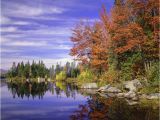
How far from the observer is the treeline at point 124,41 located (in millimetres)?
22812

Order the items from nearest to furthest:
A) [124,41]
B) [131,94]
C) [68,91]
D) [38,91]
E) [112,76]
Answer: [131,94] → [124,41] → [112,76] → [38,91] → [68,91]

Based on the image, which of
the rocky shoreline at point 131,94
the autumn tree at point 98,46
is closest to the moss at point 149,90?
the rocky shoreline at point 131,94

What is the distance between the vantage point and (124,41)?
2655cm

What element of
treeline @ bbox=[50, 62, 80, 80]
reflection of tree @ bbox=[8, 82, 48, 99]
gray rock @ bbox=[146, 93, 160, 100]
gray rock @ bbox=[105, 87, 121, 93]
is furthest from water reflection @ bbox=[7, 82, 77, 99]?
treeline @ bbox=[50, 62, 80, 80]

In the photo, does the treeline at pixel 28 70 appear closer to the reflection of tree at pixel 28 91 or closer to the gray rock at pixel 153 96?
the reflection of tree at pixel 28 91

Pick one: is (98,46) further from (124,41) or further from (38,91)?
(38,91)

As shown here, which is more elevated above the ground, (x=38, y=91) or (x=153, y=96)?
(x=38, y=91)

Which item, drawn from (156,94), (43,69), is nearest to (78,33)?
(156,94)

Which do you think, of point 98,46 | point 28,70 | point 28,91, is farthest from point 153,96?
point 28,70

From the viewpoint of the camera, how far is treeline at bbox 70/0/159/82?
2281cm

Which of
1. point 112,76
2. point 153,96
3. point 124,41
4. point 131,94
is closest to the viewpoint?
point 153,96

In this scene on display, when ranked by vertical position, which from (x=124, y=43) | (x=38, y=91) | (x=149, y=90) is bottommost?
(x=38, y=91)

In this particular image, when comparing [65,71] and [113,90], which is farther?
[65,71]

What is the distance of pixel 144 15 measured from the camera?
79.5 ft
